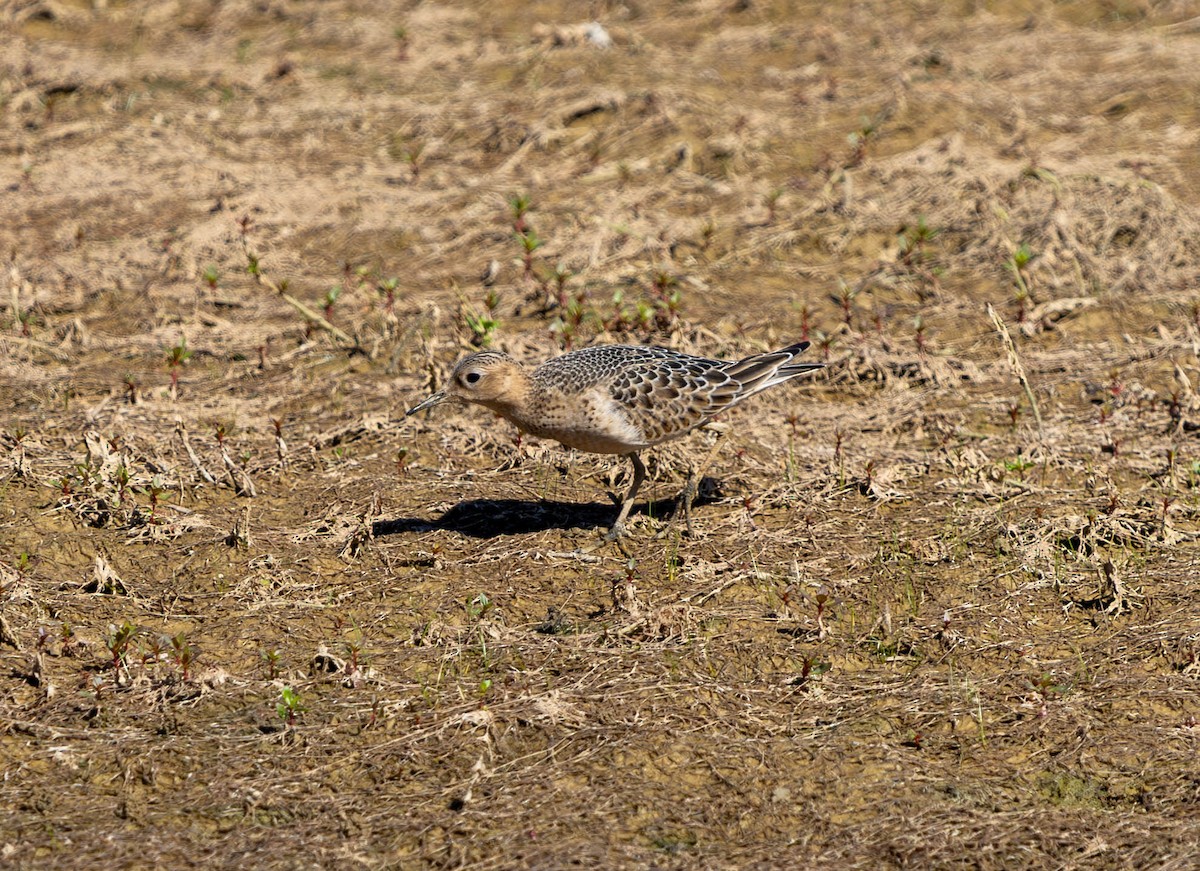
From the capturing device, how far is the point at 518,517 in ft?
31.4

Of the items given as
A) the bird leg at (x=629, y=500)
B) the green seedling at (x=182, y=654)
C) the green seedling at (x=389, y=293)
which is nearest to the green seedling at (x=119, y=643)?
the green seedling at (x=182, y=654)

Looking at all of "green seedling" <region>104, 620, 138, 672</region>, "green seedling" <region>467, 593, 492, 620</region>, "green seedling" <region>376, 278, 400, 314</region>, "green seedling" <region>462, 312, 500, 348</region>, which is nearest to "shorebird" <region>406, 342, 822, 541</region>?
"green seedling" <region>467, 593, 492, 620</region>

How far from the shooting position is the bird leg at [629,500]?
923 centimetres

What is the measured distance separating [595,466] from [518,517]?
104 cm

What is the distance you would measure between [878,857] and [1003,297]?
7.66 meters

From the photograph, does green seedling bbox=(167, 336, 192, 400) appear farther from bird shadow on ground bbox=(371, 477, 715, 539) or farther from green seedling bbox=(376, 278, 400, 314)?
bird shadow on ground bbox=(371, 477, 715, 539)

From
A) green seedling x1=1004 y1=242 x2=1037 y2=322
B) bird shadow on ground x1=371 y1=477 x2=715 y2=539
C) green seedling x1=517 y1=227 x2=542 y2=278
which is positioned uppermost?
green seedling x1=517 y1=227 x2=542 y2=278

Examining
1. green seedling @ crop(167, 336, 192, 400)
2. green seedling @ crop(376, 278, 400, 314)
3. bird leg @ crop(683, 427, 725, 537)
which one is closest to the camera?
bird leg @ crop(683, 427, 725, 537)

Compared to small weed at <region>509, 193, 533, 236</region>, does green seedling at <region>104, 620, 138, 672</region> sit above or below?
below

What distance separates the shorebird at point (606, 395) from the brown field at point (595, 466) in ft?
2.33

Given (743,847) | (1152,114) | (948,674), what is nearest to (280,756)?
(743,847)

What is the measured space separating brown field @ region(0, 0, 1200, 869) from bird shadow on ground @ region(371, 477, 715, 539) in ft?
0.13

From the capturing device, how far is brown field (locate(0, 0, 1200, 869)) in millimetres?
6926

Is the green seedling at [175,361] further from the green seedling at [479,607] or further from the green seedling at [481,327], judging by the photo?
the green seedling at [479,607]
